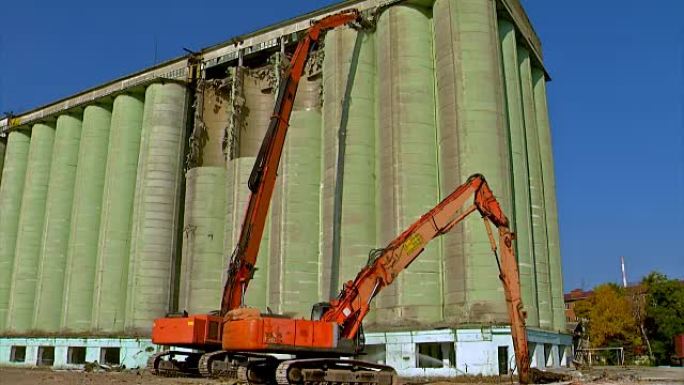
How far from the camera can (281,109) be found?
2833cm

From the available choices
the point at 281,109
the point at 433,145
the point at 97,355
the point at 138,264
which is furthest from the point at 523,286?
the point at 97,355

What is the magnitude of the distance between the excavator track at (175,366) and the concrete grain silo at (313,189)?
29.3 feet

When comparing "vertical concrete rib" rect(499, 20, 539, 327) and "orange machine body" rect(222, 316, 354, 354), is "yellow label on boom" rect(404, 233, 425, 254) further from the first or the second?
"vertical concrete rib" rect(499, 20, 539, 327)

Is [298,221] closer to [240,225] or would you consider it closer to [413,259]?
[240,225]

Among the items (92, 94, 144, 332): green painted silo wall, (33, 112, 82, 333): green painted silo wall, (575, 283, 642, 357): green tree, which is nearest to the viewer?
(92, 94, 144, 332): green painted silo wall

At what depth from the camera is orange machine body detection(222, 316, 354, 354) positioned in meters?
19.1

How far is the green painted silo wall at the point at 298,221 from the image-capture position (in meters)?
36.0

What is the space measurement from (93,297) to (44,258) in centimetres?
691

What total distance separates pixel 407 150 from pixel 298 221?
305 inches

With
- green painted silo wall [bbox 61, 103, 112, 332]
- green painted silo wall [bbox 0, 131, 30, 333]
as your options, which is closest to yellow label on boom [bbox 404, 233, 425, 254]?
green painted silo wall [bbox 61, 103, 112, 332]

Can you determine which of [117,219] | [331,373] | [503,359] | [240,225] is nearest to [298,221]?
[240,225]

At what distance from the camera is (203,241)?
4269 centimetres

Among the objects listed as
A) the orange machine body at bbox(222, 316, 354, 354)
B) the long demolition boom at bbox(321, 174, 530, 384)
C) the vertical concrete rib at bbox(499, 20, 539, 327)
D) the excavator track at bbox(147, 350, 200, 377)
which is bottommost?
the excavator track at bbox(147, 350, 200, 377)

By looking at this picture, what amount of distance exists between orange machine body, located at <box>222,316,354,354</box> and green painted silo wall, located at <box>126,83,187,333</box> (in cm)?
2489
